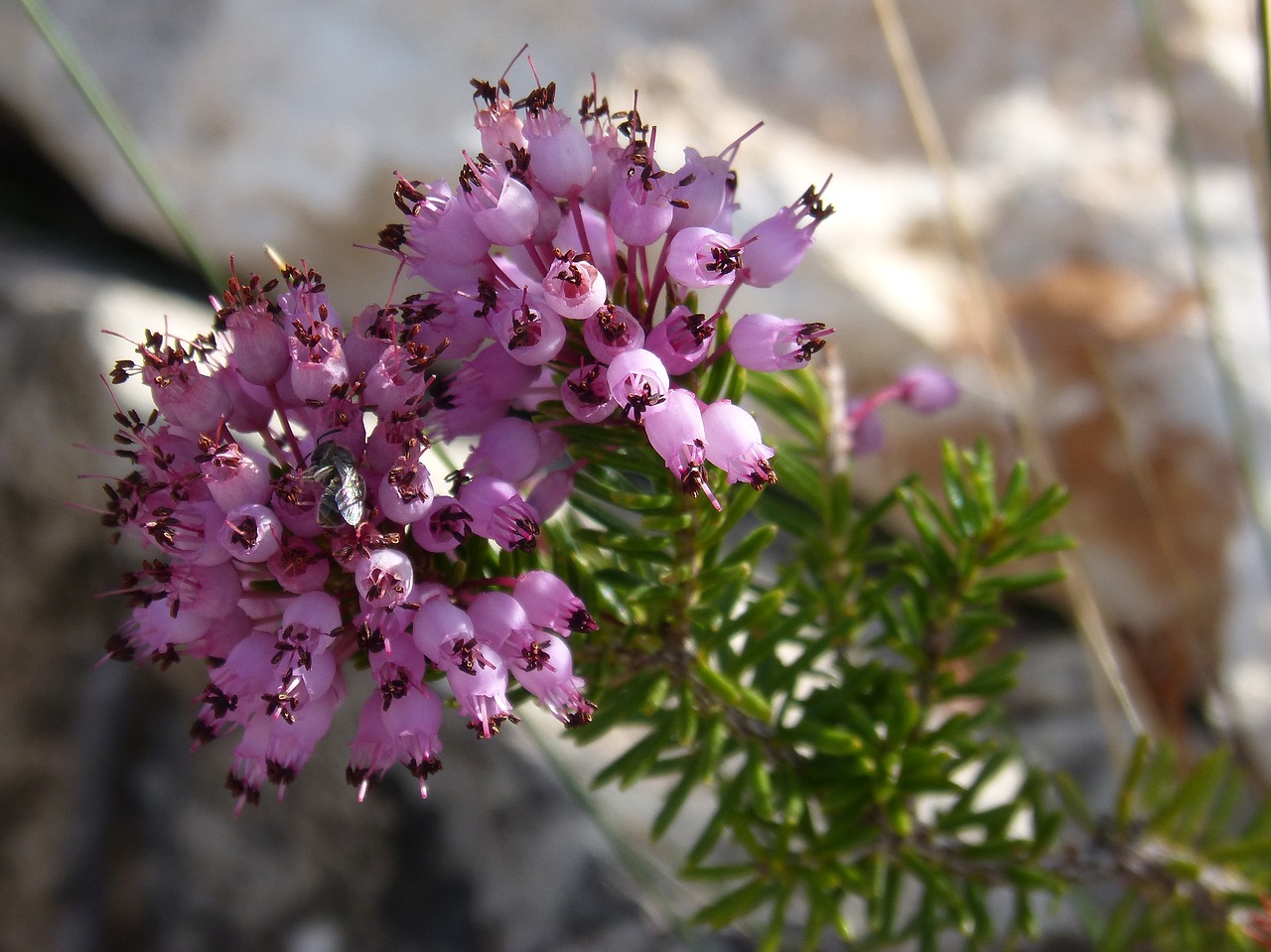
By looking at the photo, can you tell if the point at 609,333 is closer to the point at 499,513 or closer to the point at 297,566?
the point at 499,513

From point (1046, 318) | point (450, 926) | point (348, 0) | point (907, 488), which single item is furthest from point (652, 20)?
point (450, 926)

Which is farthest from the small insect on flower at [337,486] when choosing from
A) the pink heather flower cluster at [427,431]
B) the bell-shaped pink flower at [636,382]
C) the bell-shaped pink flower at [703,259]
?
the bell-shaped pink flower at [703,259]

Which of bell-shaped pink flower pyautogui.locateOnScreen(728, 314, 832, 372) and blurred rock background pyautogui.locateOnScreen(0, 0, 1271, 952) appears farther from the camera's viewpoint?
blurred rock background pyautogui.locateOnScreen(0, 0, 1271, 952)

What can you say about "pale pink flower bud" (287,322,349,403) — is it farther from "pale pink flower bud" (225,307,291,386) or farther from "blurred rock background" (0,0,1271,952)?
"blurred rock background" (0,0,1271,952)

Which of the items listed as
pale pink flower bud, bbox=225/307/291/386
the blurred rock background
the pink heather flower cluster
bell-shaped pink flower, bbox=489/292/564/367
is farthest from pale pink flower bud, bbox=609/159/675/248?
the blurred rock background

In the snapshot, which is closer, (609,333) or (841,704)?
(609,333)

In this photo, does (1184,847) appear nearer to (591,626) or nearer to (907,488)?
(907,488)

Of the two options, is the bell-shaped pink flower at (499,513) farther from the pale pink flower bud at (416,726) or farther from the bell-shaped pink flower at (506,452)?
the pale pink flower bud at (416,726)

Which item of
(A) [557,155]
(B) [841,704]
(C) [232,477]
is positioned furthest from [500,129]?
(B) [841,704]
